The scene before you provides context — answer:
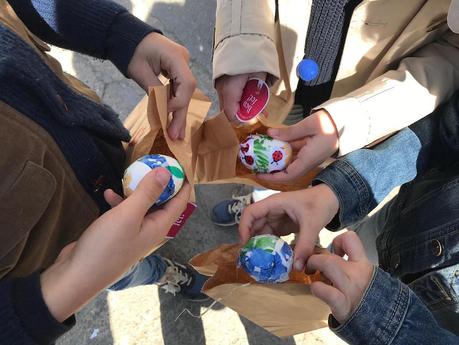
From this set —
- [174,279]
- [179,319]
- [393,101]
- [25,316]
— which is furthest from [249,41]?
[179,319]

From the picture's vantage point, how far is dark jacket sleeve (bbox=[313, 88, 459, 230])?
100cm

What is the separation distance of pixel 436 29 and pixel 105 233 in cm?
91

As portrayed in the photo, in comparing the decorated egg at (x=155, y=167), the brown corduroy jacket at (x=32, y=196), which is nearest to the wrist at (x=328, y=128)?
the decorated egg at (x=155, y=167)

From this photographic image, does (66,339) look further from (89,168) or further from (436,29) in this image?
(436,29)

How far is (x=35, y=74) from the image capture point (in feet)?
2.51

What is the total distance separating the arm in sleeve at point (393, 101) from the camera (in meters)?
1.02

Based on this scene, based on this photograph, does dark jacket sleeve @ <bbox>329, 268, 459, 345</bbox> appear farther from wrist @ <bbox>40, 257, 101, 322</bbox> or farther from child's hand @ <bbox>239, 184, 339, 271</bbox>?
wrist @ <bbox>40, 257, 101, 322</bbox>

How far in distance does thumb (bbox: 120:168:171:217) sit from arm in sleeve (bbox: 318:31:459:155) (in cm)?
46

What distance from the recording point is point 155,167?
0.92 meters

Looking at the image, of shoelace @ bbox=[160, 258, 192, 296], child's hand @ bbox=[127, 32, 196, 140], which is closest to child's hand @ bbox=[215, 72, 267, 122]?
child's hand @ bbox=[127, 32, 196, 140]

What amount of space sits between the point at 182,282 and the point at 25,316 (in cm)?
98

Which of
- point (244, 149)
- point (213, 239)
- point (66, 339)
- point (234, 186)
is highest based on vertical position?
point (244, 149)

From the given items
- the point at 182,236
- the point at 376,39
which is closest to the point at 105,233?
the point at 376,39

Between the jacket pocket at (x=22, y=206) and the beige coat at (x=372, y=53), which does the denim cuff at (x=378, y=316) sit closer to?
the beige coat at (x=372, y=53)
